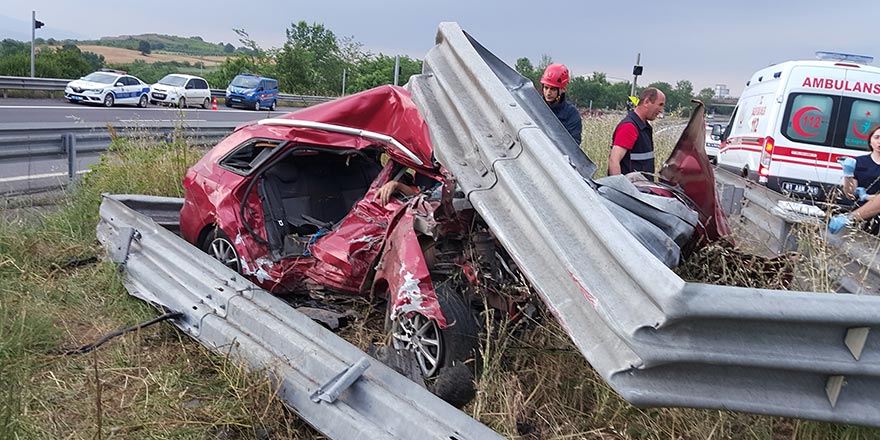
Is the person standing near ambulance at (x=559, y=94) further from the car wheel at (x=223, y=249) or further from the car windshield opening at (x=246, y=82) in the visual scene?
the car windshield opening at (x=246, y=82)

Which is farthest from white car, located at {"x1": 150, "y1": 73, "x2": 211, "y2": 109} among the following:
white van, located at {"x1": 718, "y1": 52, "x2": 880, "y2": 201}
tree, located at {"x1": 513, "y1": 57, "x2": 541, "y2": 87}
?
white van, located at {"x1": 718, "y1": 52, "x2": 880, "y2": 201}

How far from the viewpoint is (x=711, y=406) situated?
2039mm

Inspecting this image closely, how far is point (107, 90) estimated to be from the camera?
80.4ft

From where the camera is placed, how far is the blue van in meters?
30.8

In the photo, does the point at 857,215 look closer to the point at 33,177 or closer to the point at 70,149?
the point at 70,149

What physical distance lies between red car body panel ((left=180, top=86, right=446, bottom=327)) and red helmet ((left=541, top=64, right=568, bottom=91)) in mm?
1388

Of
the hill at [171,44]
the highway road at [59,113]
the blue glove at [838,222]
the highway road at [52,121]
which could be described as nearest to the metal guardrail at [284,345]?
the blue glove at [838,222]

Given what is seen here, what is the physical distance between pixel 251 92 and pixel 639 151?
27.9 metres

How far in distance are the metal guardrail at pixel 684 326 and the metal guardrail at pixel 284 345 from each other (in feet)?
2.20

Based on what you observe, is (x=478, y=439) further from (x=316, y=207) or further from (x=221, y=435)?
(x=316, y=207)

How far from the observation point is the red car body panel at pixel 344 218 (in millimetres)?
4277

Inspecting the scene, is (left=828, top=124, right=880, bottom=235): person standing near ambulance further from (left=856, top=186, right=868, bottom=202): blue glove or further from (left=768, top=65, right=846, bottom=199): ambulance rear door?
(left=768, top=65, right=846, bottom=199): ambulance rear door

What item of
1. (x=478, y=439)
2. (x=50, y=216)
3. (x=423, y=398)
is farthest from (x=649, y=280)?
(x=50, y=216)

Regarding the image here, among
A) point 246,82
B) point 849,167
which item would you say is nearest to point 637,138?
point 849,167
